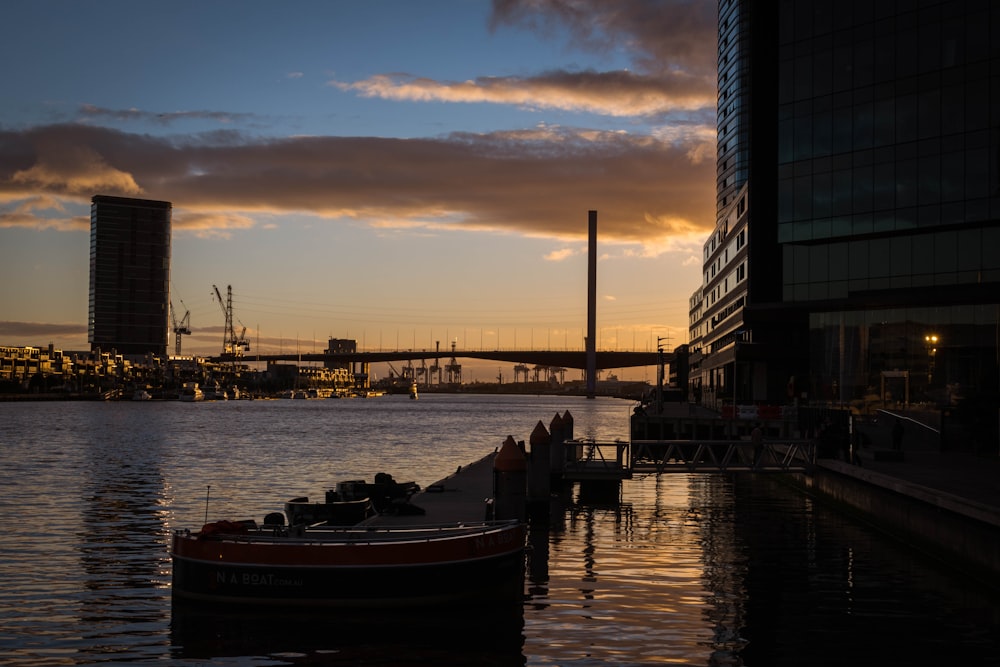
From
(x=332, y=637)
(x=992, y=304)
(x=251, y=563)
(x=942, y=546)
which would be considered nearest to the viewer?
(x=332, y=637)

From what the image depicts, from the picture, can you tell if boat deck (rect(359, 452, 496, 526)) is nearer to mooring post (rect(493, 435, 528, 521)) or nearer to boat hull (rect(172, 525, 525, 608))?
mooring post (rect(493, 435, 528, 521))

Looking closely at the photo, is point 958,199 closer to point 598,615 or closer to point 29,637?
point 598,615

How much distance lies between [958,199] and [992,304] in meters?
6.78

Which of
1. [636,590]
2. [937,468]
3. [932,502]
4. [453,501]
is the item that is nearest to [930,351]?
[937,468]

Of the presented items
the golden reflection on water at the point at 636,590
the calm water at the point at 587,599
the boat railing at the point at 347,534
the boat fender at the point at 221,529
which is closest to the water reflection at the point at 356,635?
the calm water at the point at 587,599

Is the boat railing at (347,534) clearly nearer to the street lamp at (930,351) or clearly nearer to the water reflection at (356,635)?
the water reflection at (356,635)

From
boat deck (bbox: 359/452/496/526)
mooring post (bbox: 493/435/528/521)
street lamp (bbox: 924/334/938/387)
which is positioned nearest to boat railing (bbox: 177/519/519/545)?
boat deck (bbox: 359/452/496/526)

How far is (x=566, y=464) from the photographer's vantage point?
49406mm

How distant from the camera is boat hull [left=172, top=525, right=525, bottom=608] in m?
24.5

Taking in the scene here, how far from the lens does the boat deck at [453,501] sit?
109 feet

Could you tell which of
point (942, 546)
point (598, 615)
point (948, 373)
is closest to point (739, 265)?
point (948, 373)

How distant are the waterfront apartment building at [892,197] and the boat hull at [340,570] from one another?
3458 centimetres

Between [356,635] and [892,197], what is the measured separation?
54.6m

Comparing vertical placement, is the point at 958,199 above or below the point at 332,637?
above
